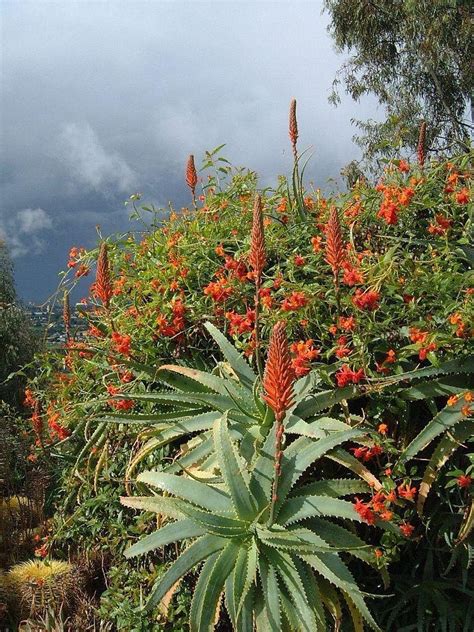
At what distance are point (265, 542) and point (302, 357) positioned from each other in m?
0.63

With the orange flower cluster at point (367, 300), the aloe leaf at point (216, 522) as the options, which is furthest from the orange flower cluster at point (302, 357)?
the aloe leaf at point (216, 522)

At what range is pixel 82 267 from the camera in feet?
12.9

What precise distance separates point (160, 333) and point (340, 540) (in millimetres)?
1218

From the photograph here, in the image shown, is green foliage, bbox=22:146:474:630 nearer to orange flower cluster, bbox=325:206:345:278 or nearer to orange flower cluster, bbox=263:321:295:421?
orange flower cluster, bbox=325:206:345:278

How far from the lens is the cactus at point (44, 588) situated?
11.7ft

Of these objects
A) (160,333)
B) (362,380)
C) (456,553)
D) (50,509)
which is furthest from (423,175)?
(50,509)

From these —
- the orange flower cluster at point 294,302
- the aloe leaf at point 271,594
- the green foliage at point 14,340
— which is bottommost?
the aloe leaf at point 271,594

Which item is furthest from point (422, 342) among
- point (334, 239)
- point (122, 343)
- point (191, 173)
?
point (191, 173)

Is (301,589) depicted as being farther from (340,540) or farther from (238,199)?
(238,199)

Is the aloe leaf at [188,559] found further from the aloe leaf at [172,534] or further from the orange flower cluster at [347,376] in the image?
the orange flower cluster at [347,376]

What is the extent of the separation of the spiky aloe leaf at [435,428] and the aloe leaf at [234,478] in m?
0.54

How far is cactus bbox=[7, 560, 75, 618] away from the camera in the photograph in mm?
3564

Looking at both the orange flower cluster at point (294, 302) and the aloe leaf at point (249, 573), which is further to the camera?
the orange flower cluster at point (294, 302)

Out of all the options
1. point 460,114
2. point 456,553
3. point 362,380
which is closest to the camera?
point 456,553
